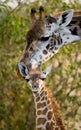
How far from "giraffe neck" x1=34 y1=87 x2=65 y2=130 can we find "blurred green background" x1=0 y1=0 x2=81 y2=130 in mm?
1952

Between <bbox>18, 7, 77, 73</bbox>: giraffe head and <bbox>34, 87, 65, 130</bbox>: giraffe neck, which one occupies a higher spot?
<bbox>18, 7, 77, 73</bbox>: giraffe head

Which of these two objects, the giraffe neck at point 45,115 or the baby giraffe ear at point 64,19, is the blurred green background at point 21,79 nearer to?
the baby giraffe ear at point 64,19

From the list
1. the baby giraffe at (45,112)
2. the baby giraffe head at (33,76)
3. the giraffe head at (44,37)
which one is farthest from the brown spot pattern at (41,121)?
the giraffe head at (44,37)

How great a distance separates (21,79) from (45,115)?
2.23m

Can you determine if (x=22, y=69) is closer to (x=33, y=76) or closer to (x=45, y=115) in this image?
(x=33, y=76)

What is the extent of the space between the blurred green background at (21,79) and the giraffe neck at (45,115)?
76.8 inches

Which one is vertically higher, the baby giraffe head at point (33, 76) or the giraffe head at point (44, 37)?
the giraffe head at point (44, 37)

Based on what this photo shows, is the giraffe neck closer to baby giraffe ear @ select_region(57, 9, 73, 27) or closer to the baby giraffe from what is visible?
the baby giraffe

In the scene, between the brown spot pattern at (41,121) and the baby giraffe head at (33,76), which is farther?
the brown spot pattern at (41,121)

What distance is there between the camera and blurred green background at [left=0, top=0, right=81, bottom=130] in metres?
8.60

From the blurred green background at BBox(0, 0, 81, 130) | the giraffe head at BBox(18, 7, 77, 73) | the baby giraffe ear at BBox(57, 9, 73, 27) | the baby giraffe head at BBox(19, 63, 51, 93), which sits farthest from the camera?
the blurred green background at BBox(0, 0, 81, 130)

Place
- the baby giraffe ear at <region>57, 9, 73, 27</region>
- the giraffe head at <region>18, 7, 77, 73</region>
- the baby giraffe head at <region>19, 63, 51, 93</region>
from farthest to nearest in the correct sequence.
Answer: the baby giraffe ear at <region>57, 9, 73, 27</region>
the giraffe head at <region>18, 7, 77, 73</region>
the baby giraffe head at <region>19, 63, 51, 93</region>

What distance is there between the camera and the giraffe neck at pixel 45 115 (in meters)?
6.50

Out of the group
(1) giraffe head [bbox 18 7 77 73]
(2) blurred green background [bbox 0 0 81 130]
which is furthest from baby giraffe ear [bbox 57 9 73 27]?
(2) blurred green background [bbox 0 0 81 130]
